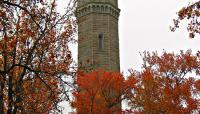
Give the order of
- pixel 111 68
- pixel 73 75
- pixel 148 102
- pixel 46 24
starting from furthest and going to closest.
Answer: pixel 111 68 < pixel 148 102 < pixel 46 24 < pixel 73 75

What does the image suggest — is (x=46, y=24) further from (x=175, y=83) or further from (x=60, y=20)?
(x=175, y=83)

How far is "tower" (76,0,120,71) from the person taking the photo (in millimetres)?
52816

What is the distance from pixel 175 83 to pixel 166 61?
8.90 ft

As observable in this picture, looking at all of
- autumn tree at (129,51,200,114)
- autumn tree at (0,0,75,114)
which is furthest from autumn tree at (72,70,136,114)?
autumn tree at (0,0,75,114)

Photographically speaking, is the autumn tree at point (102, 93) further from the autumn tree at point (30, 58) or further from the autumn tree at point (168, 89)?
the autumn tree at point (30, 58)

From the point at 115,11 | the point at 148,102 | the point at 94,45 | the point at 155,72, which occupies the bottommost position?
the point at 148,102

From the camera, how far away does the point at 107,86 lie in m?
39.2

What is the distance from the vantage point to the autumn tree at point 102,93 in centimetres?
3694

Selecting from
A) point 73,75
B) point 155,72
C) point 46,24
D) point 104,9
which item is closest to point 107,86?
point 155,72

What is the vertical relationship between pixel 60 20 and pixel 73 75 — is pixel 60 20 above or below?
above

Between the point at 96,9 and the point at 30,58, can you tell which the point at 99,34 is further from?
the point at 30,58

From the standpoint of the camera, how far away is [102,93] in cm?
3834

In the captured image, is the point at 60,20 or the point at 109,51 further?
the point at 109,51

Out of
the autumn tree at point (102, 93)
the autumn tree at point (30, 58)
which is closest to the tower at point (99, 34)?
the autumn tree at point (102, 93)
